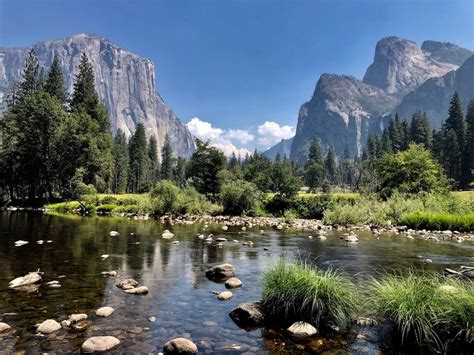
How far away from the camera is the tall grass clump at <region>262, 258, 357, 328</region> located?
330 inches

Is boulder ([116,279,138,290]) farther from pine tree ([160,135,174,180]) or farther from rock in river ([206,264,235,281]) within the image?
pine tree ([160,135,174,180])

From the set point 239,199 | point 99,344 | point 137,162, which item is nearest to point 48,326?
point 99,344

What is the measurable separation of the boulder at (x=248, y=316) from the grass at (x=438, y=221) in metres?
26.6

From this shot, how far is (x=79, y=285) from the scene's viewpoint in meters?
11.7

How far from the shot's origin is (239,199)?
4856 cm

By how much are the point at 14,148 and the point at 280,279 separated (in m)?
68.5

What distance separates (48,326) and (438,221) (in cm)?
3102

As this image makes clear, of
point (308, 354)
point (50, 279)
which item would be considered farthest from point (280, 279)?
point (50, 279)

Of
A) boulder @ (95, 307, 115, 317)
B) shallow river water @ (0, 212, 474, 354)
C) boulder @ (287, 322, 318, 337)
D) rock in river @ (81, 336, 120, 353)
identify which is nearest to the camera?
rock in river @ (81, 336, 120, 353)

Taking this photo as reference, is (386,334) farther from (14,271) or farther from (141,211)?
(141,211)

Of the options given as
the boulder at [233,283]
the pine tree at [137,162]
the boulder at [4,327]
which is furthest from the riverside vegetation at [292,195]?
the boulder at [4,327]

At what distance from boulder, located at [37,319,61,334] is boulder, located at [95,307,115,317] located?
1100 millimetres

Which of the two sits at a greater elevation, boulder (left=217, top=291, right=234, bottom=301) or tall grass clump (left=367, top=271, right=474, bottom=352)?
tall grass clump (left=367, top=271, right=474, bottom=352)

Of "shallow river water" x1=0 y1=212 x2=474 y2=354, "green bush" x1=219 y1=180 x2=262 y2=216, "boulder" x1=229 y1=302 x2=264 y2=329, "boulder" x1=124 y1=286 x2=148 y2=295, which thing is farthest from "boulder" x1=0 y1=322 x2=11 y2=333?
"green bush" x1=219 y1=180 x2=262 y2=216
